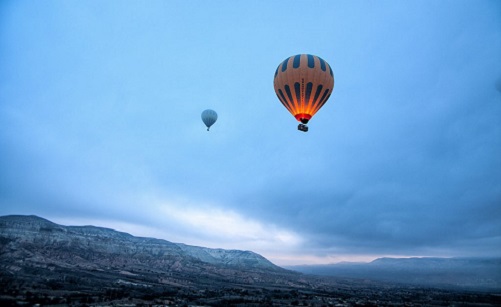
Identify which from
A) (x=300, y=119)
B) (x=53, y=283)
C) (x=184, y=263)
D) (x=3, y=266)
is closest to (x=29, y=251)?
(x=3, y=266)

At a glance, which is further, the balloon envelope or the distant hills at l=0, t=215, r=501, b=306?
the distant hills at l=0, t=215, r=501, b=306

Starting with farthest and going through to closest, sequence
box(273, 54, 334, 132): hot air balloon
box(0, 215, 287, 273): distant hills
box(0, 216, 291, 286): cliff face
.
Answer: box(0, 215, 287, 273): distant hills
box(0, 216, 291, 286): cliff face
box(273, 54, 334, 132): hot air balloon

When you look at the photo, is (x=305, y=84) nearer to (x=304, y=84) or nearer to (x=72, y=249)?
(x=304, y=84)

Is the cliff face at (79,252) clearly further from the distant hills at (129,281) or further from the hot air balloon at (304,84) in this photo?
the hot air balloon at (304,84)

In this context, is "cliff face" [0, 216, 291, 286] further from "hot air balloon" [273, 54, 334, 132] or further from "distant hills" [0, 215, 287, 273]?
"hot air balloon" [273, 54, 334, 132]

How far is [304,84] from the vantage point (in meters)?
31.8

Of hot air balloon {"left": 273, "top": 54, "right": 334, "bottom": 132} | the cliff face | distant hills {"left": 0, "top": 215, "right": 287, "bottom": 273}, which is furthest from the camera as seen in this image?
distant hills {"left": 0, "top": 215, "right": 287, "bottom": 273}

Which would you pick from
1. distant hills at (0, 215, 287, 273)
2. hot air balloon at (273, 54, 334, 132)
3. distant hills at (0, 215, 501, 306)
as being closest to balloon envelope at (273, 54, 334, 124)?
hot air balloon at (273, 54, 334, 132)

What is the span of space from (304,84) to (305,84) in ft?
0.36

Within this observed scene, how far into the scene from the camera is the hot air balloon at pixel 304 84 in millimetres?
31859

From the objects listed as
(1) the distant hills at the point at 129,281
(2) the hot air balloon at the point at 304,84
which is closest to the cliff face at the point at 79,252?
(1) the distant hills at the point at 129,281

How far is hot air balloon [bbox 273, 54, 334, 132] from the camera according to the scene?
31.9m

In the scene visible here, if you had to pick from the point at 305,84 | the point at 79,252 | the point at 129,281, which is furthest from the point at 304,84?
the point at 79,252

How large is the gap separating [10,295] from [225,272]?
344 ft
